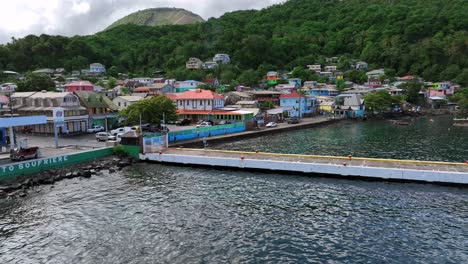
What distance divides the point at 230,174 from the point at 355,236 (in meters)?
14.5

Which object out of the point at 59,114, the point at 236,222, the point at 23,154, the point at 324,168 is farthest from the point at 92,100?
the point at 236,222

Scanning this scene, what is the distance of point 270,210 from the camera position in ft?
68.7

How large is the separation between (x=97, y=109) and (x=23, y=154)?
21972mm

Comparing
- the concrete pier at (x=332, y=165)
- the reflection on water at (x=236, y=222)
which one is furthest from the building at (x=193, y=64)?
the reflection on water at (x=236, y=222)

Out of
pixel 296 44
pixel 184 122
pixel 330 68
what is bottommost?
pixel 184 122

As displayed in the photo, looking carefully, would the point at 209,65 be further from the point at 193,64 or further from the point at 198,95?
the point at 198,95

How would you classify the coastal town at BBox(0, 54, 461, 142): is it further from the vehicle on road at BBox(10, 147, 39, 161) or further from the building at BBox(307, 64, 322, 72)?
the vehicle on road at BBox(10, 147, 39, 161)

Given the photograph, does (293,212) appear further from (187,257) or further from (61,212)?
(61,212)

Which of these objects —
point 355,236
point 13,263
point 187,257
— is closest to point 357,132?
point 355,236

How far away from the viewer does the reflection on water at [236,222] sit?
51.9 ft

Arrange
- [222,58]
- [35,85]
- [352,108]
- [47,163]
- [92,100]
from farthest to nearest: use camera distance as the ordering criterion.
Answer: [222,58]
[352,108]
[35,85]
[92,100]
[47,163]

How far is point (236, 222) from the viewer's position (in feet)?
63.2

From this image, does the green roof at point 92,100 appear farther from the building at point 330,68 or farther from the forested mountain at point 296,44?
the building at point 330,68

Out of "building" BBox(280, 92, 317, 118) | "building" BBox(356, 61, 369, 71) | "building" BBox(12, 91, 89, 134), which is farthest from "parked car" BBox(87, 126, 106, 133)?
"building" BBox(356, 61, 369, 71)
